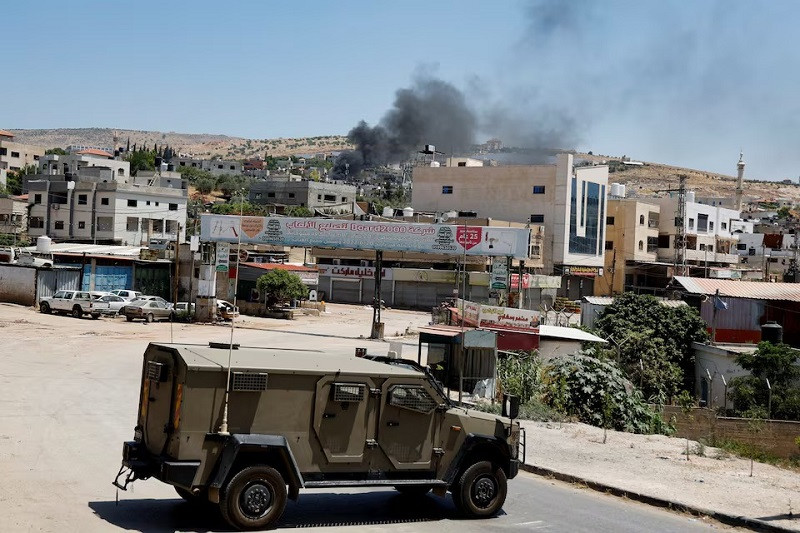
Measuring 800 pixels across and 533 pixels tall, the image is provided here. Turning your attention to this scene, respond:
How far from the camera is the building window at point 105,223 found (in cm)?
7125

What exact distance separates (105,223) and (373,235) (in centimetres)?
3730

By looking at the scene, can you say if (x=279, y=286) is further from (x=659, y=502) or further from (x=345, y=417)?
(x=345, y=417)

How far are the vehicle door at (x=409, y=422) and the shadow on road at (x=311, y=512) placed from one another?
0.76 metres

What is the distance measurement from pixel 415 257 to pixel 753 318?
110 ft

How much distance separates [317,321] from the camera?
5125 cm

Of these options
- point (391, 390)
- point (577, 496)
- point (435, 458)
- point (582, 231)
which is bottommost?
point (577, 496)

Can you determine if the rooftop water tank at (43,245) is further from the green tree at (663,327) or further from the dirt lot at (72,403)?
the green tree at (663,327)

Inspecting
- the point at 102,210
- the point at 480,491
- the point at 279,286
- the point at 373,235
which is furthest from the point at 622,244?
the point at 480,491

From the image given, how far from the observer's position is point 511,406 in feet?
35.7

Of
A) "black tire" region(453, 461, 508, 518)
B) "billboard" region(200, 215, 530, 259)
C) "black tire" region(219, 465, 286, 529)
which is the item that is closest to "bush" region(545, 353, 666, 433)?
"black tire" region(453, 461, 508, 518)

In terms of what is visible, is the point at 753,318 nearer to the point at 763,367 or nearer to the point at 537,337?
the point at 763,367

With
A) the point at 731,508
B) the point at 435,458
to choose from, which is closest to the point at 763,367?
the point at 731,508

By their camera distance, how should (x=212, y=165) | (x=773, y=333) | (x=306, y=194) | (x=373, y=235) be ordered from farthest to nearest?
1. (x=212, y=165)
2. (x=306, y=194)
3. (x=373, y=235)
4. (x=773, y=333)

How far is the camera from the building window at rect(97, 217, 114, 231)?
234ft
